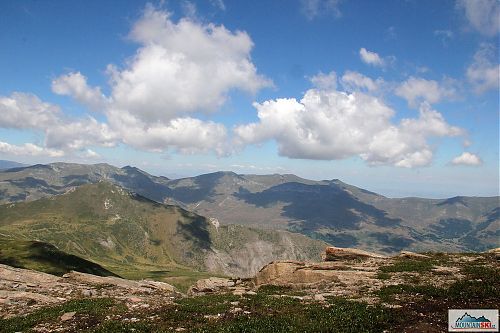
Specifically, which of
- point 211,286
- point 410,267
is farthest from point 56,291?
point 410,267

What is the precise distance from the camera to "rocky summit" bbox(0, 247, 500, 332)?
2098 centimetres

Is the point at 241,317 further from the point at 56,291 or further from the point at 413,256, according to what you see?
the point at 413,256

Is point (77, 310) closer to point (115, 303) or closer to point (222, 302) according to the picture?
point (115, 303)

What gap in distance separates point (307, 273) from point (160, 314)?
65.7 ft

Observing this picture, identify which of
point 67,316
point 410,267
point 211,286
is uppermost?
point 410,267

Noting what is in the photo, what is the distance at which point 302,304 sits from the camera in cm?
2647

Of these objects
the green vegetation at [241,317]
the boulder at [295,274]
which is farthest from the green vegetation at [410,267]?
the green vegetation at [241,317]

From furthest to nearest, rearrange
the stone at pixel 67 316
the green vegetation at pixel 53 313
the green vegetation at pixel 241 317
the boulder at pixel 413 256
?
the boulder at pixel 413 256, the stone at pixel 67 316, the green vegetation at pixel 53 313, the green vegetation at pixel 241 317

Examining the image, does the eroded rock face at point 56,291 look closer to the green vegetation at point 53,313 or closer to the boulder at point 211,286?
the green vegetation at point 53,313

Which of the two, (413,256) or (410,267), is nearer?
(410,267)

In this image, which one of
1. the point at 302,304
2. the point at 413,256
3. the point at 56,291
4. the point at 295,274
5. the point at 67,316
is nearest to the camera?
the point at 67,316

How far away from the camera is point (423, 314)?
861 inches

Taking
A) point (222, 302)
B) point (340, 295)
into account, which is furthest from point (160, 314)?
point (340, 295)

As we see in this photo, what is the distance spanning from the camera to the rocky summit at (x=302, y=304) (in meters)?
21.0
